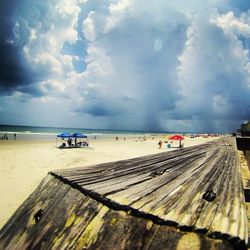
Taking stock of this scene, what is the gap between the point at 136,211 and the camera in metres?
1.84

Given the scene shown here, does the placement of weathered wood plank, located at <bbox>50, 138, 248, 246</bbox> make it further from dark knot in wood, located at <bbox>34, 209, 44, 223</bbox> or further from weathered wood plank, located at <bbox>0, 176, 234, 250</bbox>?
dark knot in wood, located at <bbox>34, 209, 44, 223</bbox>

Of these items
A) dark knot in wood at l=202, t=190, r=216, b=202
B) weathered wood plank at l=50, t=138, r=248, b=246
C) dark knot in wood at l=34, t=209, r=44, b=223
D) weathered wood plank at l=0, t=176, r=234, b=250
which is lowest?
dark knot in wood at l=34, t=209, r=44, b=223

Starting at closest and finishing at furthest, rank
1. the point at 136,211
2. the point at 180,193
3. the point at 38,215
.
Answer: the point at 136,211 → the point at 180,193 → the point at 38,215

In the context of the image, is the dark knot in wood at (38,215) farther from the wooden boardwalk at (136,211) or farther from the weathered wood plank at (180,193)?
the weathered wood plank at (180,193)

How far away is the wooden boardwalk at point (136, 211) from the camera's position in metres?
1.56

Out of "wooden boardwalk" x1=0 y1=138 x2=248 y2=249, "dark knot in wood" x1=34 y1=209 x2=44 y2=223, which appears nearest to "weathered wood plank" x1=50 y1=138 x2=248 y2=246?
"wooden boardwalk" x1=0 y1=138 x2=248 y2=249

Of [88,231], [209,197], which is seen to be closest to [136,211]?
[88,231]

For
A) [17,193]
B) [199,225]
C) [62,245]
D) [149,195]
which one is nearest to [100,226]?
[62,245]

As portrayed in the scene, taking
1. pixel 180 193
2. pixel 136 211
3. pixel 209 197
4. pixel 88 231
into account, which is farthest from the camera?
pixel 180 193

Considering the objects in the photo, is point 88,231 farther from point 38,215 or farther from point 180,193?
point 38,215

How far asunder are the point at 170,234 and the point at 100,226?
606 mm

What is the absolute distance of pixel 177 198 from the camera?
2.16 metres

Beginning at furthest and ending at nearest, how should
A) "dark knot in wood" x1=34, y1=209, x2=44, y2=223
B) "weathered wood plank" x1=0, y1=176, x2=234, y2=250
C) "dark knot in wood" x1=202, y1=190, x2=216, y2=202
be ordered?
"dark knot in wood" x1=34, y1=209, x2=44, y2=223 < "dark knot in wood" x1=202, y1=190, x2=216, y2=202 < "weathered wood plank" x1=0, y1=176, x2=234, y2=250

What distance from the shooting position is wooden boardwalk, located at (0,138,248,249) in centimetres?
156
